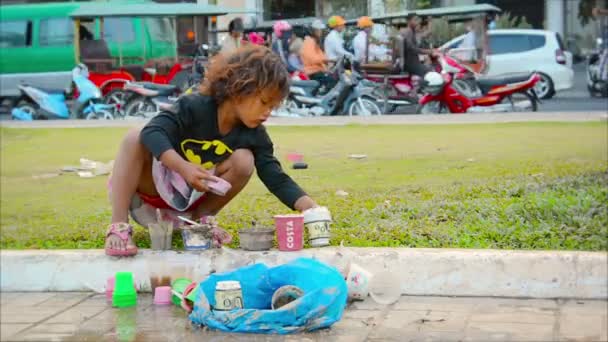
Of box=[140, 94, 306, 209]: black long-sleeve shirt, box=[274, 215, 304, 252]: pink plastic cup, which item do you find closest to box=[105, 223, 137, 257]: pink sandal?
box=[140, 94, 306, 209]: black long-sleeve shirt

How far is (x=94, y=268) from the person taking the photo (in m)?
4.29

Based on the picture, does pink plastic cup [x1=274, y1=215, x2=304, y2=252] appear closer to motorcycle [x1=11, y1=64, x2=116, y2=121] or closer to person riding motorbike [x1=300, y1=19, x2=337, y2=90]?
person riding motorbike [x1=300, y1=19, x2=337, y2=90]

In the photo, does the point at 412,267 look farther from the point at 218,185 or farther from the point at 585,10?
the point at 585,10

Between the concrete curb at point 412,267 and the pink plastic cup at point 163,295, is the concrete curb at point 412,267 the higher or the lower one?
the higher one

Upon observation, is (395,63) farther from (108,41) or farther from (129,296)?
(129,296)

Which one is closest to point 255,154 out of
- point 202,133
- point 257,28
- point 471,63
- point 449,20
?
point 202,133

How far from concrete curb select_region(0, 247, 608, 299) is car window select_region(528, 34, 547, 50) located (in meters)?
13.2

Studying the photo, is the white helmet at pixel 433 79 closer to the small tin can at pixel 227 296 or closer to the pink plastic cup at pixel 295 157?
the pink plastic cup at pixel 295 157

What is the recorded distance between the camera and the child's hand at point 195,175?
412cm

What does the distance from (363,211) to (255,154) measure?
0.73m

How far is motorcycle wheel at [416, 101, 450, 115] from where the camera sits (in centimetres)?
1006

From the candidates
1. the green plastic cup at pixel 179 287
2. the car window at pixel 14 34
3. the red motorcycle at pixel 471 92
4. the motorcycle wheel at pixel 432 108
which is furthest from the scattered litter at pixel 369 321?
the car window at pixel 14 34

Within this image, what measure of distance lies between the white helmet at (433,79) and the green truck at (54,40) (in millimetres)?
3038

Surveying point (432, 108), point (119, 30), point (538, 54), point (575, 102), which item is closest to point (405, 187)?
point (119, 30)
